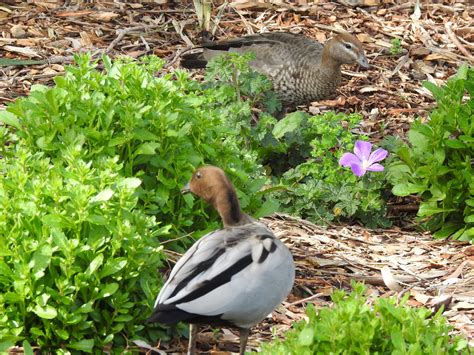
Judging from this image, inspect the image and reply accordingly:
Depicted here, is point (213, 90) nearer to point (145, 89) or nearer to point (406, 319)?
point (145, 89)

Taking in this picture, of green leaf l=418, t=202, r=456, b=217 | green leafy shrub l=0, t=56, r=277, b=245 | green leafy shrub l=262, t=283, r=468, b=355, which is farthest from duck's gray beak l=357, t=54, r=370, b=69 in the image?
green leafy shrub l=262, t=283, r=468, b=355

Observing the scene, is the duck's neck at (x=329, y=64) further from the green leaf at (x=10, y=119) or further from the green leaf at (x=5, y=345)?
the green leaf at (x=5, y=345)

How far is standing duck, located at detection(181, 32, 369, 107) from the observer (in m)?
7.97

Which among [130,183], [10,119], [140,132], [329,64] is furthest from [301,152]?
[130,183]

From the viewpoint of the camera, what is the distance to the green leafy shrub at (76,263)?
3.86 meters

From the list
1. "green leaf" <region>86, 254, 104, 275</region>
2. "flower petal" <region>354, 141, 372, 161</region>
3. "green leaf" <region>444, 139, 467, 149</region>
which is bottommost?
"flower petal" <region>354, 141, 372, 161</region>

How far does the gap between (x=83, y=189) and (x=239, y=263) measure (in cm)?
67

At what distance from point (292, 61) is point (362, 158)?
1.90 meters

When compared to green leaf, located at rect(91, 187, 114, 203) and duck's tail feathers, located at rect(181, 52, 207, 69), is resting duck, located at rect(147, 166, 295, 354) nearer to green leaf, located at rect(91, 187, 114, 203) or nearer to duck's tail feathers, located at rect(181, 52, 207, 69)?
green leaf, located at rect(91, 187, 114, 203)

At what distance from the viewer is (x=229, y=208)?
14.1 feet

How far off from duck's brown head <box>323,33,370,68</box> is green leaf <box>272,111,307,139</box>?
1341mm

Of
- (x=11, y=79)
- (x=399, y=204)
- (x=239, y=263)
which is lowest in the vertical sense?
(x=399, y=204)

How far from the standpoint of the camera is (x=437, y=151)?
608 cm

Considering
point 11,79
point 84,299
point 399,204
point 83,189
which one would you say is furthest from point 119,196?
point 11,79
